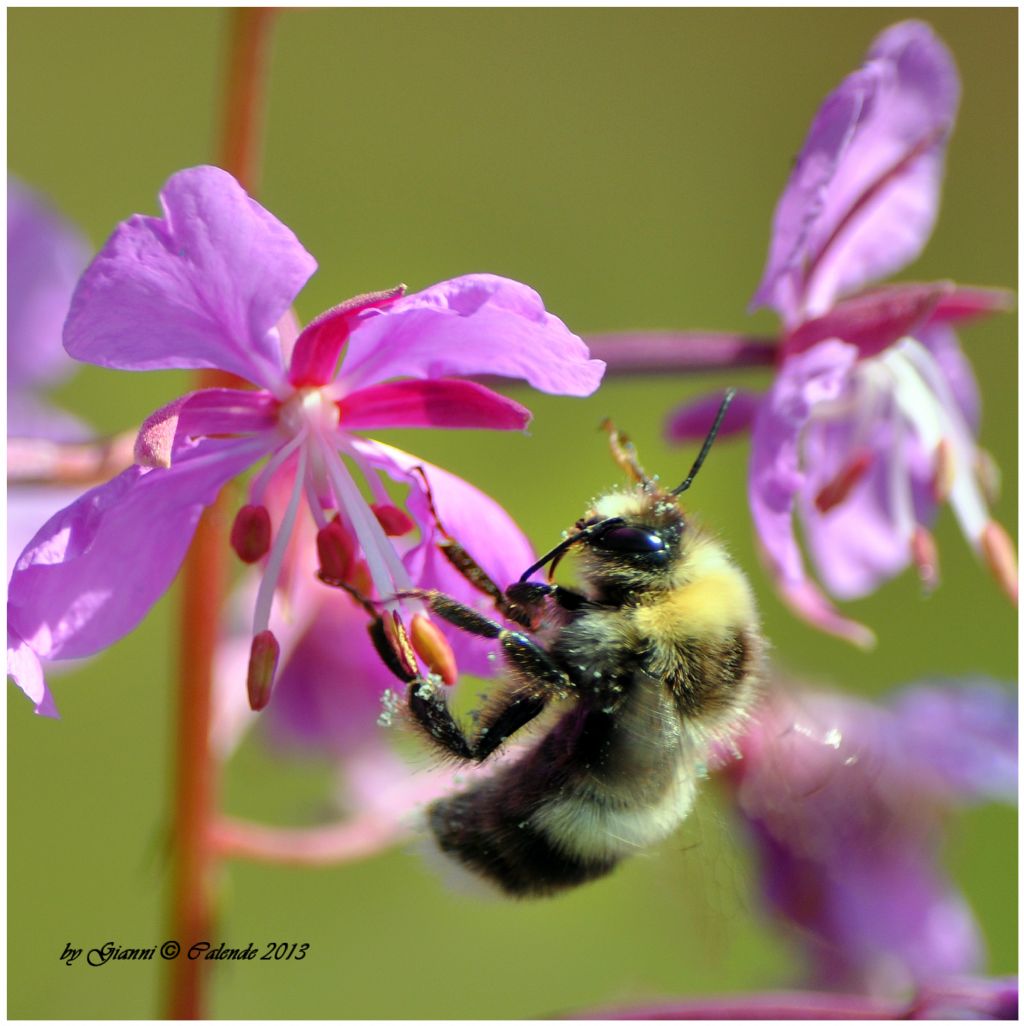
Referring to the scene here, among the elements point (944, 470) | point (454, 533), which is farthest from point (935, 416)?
point (454, 533)

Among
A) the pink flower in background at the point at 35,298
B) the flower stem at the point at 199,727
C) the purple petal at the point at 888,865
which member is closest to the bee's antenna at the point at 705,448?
the purple petal at the point at 888,865

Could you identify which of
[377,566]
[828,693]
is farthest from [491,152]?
[377,566]

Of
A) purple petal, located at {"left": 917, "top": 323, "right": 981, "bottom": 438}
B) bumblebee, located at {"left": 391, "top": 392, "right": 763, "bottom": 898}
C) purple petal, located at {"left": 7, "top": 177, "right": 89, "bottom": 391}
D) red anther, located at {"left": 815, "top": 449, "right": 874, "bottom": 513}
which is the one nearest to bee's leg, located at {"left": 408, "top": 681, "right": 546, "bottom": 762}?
bumblebee, located at {"left": 391, "top": 392, "right": 763, "bottom": 898}

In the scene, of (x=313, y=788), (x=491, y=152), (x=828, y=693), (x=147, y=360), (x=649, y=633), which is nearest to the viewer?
(x=147, y=360)

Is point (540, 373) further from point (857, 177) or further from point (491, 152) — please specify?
point (491, 152)

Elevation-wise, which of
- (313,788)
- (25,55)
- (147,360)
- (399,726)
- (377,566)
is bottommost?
(313,788)

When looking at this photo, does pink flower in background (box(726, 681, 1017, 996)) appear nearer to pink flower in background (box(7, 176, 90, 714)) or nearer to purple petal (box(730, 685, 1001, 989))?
purple petal (box(730, 685, 1001, 989))
